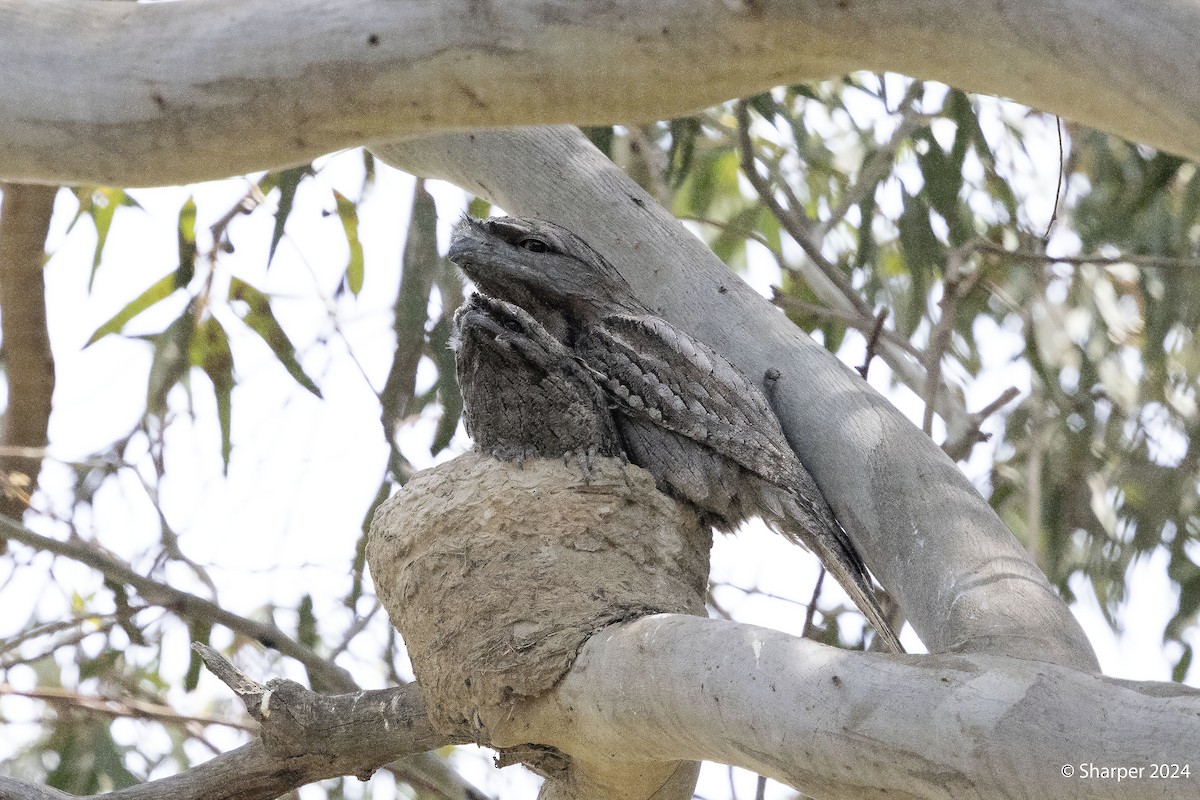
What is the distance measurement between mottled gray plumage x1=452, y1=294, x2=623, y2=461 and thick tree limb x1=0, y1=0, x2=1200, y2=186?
4.22ft

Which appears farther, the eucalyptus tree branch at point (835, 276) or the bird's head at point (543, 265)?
the eucalyptus tree branch at point (835, 276)

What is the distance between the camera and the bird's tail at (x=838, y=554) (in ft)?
9.44

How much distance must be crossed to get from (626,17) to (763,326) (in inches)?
57.8

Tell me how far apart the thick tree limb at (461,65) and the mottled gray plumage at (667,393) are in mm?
1228

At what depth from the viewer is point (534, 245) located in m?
3.44

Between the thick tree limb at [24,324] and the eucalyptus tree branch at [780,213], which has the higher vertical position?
the thick tree limb at [24,324]

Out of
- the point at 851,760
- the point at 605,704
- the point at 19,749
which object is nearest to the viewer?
the point at 851,760

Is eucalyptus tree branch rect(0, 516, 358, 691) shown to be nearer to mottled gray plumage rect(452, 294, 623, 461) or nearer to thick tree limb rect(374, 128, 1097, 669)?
mottled gray plumage rect(452, 294, 623, 461)

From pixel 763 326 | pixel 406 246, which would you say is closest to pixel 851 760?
pixel 763 326

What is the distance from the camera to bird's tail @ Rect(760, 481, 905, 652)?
2877 mm

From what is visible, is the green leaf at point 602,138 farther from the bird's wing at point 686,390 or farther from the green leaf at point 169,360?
the green leaf at point 169,360

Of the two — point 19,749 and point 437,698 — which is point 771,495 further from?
point 19,749

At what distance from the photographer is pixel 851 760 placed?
1.75 m

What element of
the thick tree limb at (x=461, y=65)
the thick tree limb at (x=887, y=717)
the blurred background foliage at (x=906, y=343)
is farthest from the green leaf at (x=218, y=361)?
the thick tree limb at (x=887, y=717)
